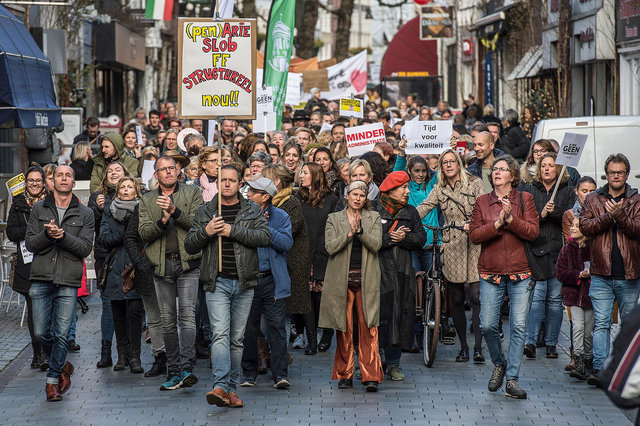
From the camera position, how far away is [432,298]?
1106cm

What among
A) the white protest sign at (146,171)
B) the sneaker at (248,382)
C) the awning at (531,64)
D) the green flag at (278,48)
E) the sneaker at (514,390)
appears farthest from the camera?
the awning at (531,64)

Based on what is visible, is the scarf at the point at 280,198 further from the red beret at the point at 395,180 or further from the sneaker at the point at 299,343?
the sneaker at the point at 299,343

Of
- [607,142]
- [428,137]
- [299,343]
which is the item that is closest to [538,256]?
[299,343]

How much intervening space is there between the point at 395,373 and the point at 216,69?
3.20 metres

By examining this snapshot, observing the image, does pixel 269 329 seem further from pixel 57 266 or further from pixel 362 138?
pixel 362 138


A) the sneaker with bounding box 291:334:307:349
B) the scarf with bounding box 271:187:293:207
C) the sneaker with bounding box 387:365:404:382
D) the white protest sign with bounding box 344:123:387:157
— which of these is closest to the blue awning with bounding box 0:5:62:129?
the white protest sign with bounding box 344:123:387:157

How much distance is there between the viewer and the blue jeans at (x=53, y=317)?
9547 mm

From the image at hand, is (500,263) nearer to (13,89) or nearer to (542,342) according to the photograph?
(542,342)

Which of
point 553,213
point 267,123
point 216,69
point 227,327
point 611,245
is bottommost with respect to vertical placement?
point 227,327

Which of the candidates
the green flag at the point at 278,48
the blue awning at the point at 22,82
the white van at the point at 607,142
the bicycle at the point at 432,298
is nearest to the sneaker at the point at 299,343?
the bicycle at the point at 432,298

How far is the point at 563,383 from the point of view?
10.0m

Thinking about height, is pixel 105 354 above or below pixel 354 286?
below

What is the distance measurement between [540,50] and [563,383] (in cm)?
2289

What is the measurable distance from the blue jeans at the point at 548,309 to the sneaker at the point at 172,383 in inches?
140
